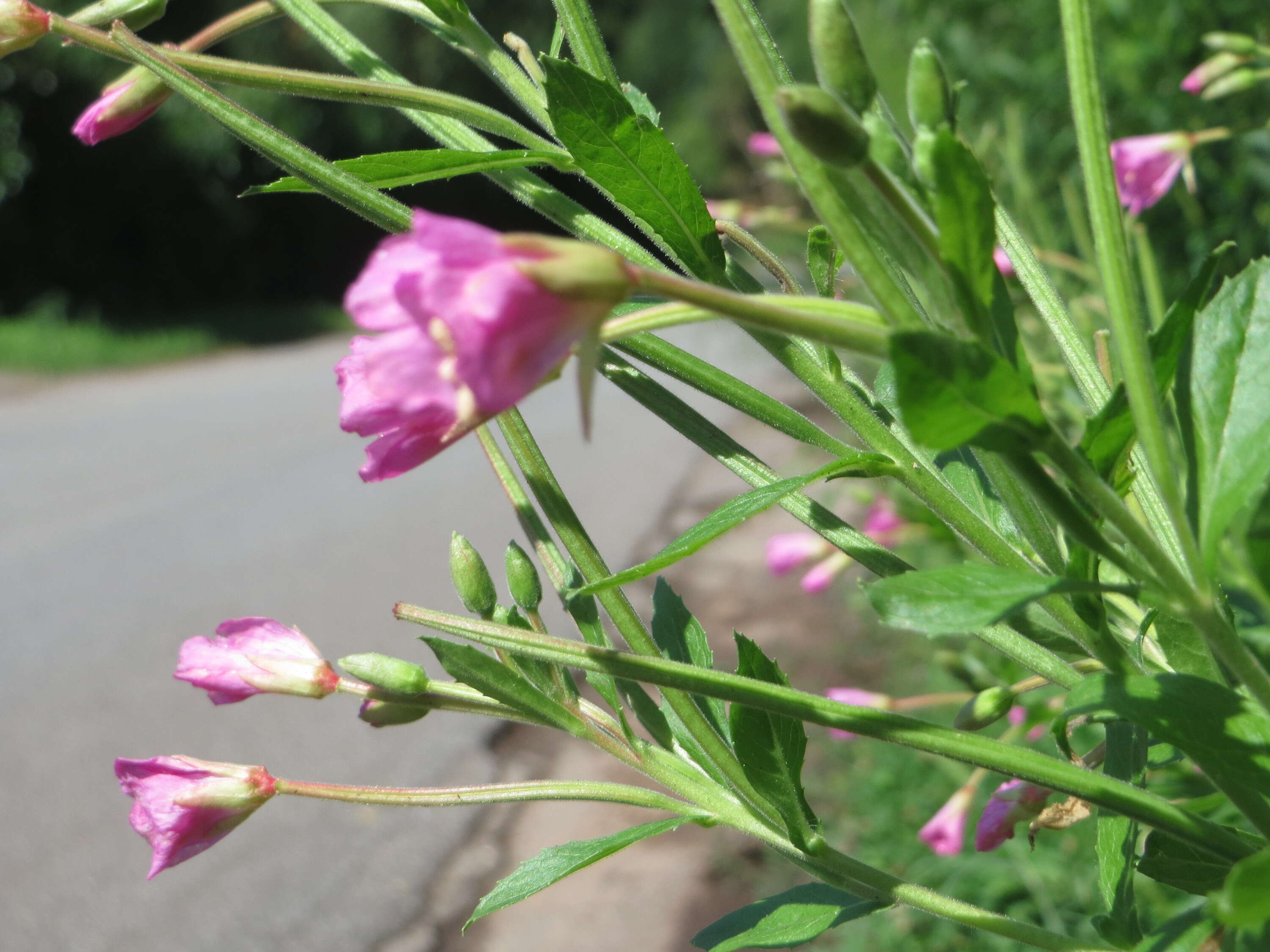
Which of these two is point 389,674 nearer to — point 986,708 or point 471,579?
point 471,579

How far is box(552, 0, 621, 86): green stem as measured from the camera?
0.41 metres

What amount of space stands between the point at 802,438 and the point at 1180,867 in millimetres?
206

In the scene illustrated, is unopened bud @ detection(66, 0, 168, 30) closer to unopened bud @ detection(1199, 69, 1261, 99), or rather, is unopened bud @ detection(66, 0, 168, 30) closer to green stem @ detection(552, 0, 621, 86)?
green stem @ detection(552, 0, 621, 86)

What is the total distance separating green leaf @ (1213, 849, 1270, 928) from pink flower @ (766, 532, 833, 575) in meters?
1.56

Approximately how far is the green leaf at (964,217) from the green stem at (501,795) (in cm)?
22

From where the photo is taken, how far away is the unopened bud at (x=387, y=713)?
440 mm

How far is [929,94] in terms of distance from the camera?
30 cm

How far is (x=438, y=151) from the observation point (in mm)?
384

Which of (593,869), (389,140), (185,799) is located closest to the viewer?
(185,799)

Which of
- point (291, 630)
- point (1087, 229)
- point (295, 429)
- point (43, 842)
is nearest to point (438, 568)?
point (43, 842)

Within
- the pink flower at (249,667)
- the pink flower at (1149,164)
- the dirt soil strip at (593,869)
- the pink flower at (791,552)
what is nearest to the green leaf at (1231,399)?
the pink flower at (249,667)

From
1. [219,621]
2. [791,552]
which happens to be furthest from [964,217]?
[219,621]

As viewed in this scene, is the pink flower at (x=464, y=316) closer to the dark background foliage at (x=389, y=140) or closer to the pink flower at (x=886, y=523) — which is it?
the pink flower at (x=886, y=523)

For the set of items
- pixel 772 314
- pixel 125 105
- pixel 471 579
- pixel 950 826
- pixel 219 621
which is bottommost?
pixel 219 621
